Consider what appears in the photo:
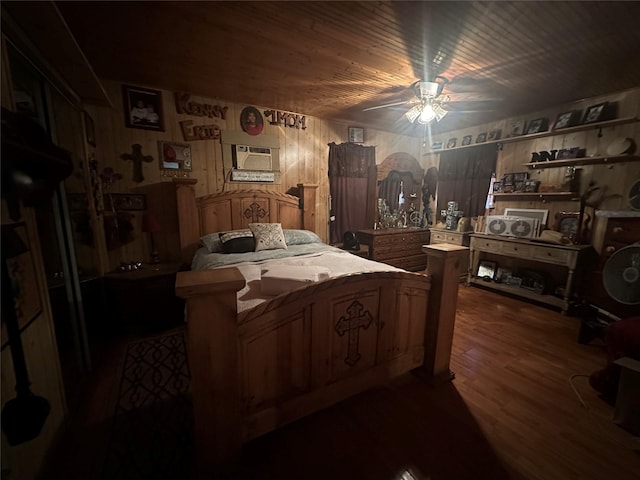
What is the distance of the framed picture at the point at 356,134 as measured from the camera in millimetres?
3977

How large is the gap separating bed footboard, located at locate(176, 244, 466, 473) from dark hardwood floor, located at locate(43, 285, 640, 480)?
0.46 ft

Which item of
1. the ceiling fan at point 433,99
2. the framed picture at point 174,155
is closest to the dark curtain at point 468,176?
the ceiling fan at point 433,99

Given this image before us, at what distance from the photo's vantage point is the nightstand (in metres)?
2.34

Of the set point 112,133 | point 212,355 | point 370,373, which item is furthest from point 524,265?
point 112,133

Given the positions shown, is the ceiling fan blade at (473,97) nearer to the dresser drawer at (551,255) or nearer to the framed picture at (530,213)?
the framed picture at (530,213)

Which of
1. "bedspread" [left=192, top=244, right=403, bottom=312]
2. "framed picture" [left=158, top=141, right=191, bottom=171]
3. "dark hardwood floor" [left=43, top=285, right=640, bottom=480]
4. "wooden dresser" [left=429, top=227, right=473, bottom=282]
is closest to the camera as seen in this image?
"dark hardwood floor" [left=43, top=285, right=640, bottom=480]

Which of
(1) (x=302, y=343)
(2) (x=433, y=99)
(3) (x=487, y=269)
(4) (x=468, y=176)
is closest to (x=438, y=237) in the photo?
(3) (x=487, y=269)

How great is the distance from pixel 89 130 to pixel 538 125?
16.5 ft

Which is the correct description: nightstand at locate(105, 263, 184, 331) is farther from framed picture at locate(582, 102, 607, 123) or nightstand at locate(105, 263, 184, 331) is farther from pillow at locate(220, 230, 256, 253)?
framed picture at locate(582, 102, 607, 123)

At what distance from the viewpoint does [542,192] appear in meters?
3.26

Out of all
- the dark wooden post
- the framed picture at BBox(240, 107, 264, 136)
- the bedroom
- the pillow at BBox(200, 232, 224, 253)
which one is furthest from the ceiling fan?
the pillow at BBox(200, 232, 224, 253)

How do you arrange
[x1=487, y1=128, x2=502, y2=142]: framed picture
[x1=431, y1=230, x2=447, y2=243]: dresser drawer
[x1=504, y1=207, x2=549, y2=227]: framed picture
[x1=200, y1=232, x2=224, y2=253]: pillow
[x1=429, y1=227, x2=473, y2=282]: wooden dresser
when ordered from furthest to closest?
[x1=431, y1=230, x2=447, y2=243]: dresser drawer < [x1=429, y1=227, x2=473, y2=282]: wooden dresser < [x1=487, y1=128, x2=502, y2=142]: framed picture < [x1=504, y1=207, x2=549, y2=227]: framed picture < [x1=200, y1=232, x2=224, y2=253]: pillow

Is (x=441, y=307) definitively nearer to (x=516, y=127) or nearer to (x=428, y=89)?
(x=428, y=89)

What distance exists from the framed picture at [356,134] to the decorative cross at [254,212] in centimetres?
183
